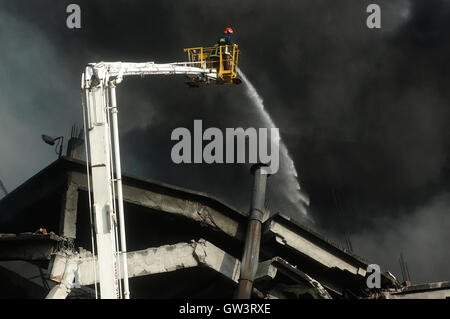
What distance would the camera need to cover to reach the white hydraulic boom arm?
1502 centimetres

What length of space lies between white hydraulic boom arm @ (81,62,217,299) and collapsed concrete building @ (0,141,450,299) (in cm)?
118

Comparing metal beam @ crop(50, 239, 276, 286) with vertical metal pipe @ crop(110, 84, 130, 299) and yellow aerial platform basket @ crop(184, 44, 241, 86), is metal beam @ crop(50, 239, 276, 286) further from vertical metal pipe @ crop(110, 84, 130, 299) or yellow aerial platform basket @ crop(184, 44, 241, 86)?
yellow aerial platform basket @ crop(184, 44, 241, 86)

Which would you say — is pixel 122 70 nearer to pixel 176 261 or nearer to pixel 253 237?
pixel 176 261

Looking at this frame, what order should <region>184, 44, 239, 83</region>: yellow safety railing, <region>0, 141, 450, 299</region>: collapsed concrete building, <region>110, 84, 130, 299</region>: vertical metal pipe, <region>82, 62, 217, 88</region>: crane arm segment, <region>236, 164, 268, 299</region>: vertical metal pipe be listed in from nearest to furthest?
<region>110, 84, 130, 299</region>: vertical metal pipe, <region>82, 62, 217, 88</region>: crane arm segment, <region>0, 141, 450, 299</region>: collapsed concrete building, <region>236, 164, 268, 299</region>: vertical metal pipe, <region>184, 44, 239, 83</region>: yellow safety railing

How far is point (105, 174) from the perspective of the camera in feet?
50.9

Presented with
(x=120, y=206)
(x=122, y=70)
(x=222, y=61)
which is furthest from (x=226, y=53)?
(x=120, y=206)

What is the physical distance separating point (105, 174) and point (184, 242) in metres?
4.97

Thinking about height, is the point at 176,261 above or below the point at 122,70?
below

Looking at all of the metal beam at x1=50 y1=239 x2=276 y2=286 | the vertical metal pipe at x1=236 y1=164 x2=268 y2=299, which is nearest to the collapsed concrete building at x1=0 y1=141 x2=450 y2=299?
the metal beam at x1=50 y1=239 x2=276 y2=286

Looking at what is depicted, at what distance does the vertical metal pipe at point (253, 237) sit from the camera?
17.5 m

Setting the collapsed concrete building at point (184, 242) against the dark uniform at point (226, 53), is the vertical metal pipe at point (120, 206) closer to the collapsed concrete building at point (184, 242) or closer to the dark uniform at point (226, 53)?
the collapsed concrete building at point (184, 242)
